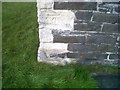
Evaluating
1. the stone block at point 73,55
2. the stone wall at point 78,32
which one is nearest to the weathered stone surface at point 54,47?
the stone wall at point 78,32

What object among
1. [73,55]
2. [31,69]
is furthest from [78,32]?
[31,69]

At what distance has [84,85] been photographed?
427 cm

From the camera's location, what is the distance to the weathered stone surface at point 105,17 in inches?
169

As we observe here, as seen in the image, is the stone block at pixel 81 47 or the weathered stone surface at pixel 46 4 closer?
the weathered stone surface at pixel 46 4

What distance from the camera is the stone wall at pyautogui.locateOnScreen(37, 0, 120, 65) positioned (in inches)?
168

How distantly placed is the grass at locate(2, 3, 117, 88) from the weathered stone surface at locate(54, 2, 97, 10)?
0.99 meters

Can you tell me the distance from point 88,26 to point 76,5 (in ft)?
1.27

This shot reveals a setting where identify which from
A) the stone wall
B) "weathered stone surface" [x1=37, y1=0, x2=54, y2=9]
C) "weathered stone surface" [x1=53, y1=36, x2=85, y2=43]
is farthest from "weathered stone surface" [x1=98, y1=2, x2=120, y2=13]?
"weathered stone surface" [x1=37, y1=0, x2=54, y2=9]

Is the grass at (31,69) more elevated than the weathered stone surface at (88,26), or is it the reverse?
the weathered stone surface at (88,26)

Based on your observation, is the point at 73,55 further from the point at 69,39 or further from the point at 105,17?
the point at 105,17

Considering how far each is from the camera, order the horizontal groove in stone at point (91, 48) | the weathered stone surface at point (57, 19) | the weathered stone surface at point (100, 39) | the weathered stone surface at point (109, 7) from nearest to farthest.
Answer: the weathered stone surface at point (109, 7), the weathered stone surface at point (57, 19), the weathered stone surface at point (100, 39), the horizontal groove in stone at point (91, 48)

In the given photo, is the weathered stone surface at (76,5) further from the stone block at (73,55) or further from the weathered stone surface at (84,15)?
the stone block at (73,55)

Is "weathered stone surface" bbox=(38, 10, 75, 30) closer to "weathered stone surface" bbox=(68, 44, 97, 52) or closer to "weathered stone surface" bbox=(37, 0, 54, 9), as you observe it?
"weathered stone surface" bbox=(37, 0, 54, 9)

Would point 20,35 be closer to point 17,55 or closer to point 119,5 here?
point 17,55
